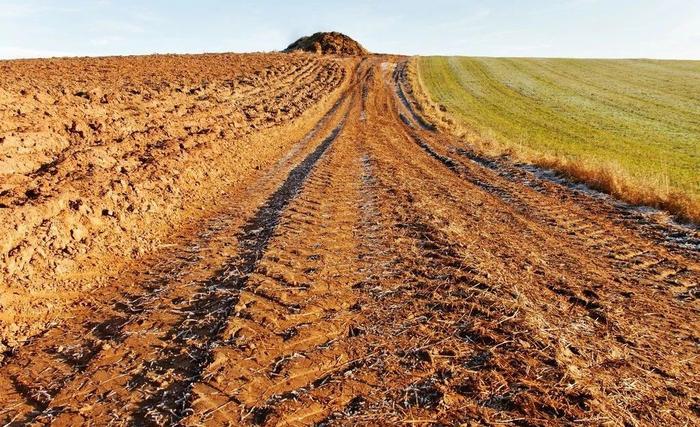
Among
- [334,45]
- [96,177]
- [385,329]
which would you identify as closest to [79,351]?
[385,329]

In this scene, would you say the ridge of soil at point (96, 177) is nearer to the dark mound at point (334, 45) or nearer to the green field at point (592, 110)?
the green field at point (592, 110)

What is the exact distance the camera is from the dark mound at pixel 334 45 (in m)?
54.4

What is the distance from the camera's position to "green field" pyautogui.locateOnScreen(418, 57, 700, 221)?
1689 centimetres

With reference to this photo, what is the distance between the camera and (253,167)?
12.9 meters

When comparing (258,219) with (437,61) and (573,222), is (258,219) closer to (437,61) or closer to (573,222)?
(573,222)

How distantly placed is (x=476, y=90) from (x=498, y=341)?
122 feet

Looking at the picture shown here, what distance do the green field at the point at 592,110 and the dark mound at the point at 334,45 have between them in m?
8.35

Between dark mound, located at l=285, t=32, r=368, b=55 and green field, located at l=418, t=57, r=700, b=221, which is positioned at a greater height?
dark mound, located at l=285, t=32, r=368, b=55

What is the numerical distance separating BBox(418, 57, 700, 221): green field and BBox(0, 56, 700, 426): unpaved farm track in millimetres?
4775

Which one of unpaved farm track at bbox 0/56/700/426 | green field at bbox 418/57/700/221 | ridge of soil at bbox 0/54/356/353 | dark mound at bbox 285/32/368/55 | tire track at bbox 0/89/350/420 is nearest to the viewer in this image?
unpaved farm track at bbox 0/56/700/426

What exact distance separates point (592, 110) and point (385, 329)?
30467 millimetres

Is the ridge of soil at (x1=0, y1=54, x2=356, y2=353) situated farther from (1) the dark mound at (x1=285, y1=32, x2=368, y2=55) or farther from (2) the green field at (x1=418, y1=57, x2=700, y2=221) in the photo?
(1) the dark mound at (x1=285, y1=32, x2=368, y2=55)

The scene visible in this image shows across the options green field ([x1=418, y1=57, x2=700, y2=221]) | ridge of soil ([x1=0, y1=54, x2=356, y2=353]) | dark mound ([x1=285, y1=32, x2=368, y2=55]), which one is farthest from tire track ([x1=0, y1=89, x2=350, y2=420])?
dark mound ([x1=285, y1=32, x2=368, y2=55])

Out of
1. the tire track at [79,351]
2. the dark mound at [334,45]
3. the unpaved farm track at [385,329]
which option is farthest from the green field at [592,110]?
the tire track at [79,351]
